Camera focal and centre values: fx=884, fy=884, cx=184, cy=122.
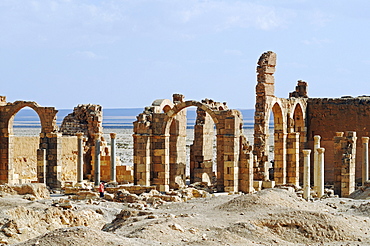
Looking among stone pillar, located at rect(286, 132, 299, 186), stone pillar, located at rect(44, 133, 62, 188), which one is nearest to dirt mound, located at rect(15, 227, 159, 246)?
stone pillar, located at rect(44, 133, 62, 188)

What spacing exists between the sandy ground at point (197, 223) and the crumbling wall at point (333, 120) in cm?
1229

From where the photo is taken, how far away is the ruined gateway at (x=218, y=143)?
102ft

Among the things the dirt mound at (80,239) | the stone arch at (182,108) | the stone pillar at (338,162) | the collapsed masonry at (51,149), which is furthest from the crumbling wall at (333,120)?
the dirt mound at (80,239)

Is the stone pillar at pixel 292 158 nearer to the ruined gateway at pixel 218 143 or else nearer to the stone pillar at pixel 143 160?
the ruined gateway at pixel 218 143

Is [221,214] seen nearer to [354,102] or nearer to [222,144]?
[222,144]

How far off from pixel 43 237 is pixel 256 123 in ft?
58.2

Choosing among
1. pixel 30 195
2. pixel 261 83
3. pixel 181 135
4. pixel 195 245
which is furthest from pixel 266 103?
pixel 195 245

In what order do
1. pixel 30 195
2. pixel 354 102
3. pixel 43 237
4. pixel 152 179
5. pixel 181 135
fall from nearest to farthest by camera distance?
pixel 43 237 < pixel 30 195 < pixel 152 179 < pixel 181 135 < pixel 354 102

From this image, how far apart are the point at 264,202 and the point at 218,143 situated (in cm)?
947

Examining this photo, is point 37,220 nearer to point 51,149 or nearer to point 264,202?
point 264,202

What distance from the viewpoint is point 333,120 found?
37750 mm

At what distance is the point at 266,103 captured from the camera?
1321 inches

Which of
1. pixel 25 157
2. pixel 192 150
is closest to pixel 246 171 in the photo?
pixel 192 150

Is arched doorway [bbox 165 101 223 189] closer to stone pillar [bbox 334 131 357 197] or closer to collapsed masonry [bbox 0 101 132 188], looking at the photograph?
collapsed masonry [bbox 0 101 132 188]
